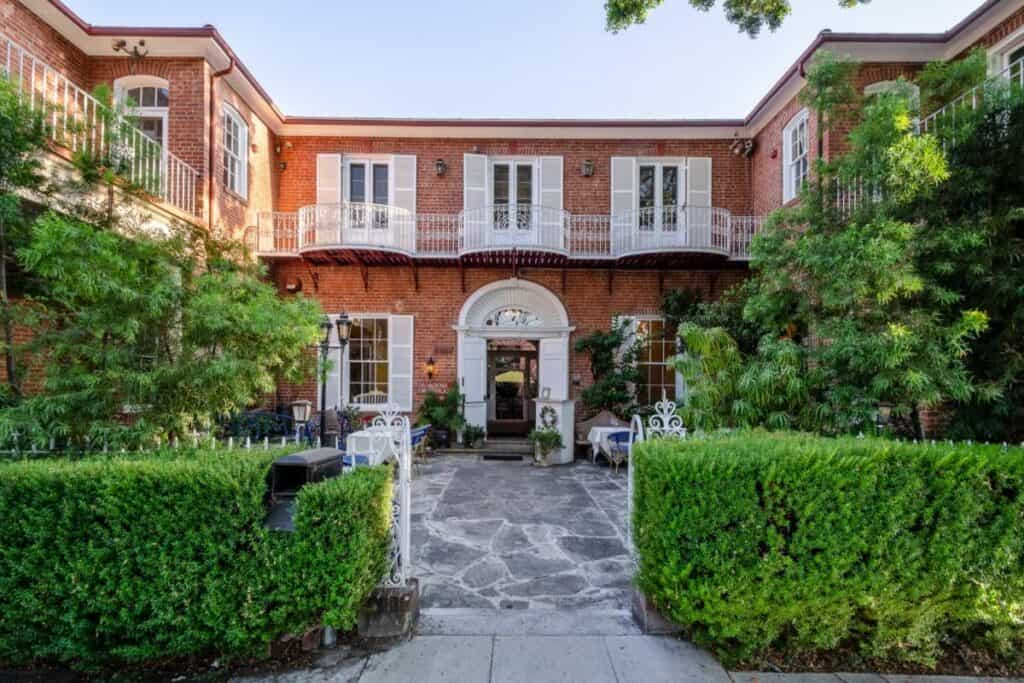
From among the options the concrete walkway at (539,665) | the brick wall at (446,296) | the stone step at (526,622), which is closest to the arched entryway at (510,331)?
the brick wall at (446,296)

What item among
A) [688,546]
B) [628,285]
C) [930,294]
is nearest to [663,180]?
[628,285]

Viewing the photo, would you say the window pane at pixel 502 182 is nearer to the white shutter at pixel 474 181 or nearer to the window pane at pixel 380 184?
the white shutter at pixel 474 181

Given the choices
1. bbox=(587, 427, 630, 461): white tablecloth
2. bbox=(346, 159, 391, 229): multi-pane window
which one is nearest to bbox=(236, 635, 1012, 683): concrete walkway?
bbox=(587, 427, 630, 461): white tablecloth

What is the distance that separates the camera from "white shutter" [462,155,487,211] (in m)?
10.6

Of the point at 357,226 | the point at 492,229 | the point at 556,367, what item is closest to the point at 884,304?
the point at 556,367

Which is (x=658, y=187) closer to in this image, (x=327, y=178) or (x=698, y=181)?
(x=698, y=181)

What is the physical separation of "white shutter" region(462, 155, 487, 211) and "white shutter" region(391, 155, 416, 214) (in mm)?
1186

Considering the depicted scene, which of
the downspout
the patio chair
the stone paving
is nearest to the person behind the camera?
the stone paving

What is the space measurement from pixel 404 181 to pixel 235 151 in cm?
334

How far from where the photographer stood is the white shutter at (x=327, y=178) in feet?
34.8

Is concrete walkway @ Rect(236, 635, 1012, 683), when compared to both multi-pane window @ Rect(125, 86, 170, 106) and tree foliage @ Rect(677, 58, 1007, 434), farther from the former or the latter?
multi-pane window @ Rect(125, 86, 170, 106)

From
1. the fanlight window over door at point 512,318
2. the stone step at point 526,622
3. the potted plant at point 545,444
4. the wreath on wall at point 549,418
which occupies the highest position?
the fanlight window over door at point 512,318

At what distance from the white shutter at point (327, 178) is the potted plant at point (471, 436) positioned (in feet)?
19.6

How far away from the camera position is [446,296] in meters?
10.7
